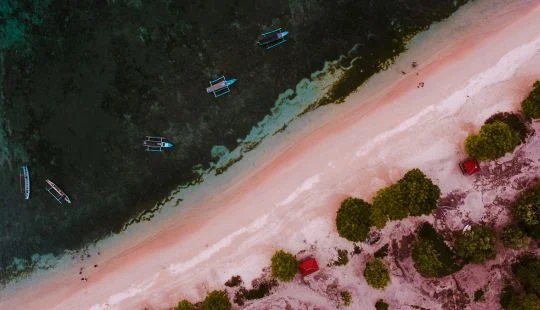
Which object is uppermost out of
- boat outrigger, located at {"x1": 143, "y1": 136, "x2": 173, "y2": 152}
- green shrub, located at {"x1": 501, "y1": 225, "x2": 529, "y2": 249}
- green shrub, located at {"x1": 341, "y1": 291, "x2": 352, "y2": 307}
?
boat outrigger, located at {"x1": 143, "y1": 136, "x2": 173, "y2": 152}

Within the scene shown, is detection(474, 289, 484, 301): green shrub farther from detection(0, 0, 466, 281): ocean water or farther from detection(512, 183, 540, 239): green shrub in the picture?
detection(0, 0, 466, 281): ocean water

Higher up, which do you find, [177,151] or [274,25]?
[274,25]

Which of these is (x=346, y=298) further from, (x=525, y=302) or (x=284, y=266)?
(x=525, y=302)

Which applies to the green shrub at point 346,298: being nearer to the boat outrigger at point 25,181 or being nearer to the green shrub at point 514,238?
the green shrub at point 514,238

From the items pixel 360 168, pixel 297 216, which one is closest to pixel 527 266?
pixel 360 168

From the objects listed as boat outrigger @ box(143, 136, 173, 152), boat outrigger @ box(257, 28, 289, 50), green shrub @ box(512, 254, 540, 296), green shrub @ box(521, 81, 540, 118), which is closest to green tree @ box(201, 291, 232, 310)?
boat outrigger @ box(143, 136, 173, 152)

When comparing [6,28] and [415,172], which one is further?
[6,28]

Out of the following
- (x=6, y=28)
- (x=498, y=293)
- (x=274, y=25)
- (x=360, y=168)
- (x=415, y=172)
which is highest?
(x=6, y=28)

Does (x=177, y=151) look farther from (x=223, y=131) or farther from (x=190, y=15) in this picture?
(x=190, y=15)
